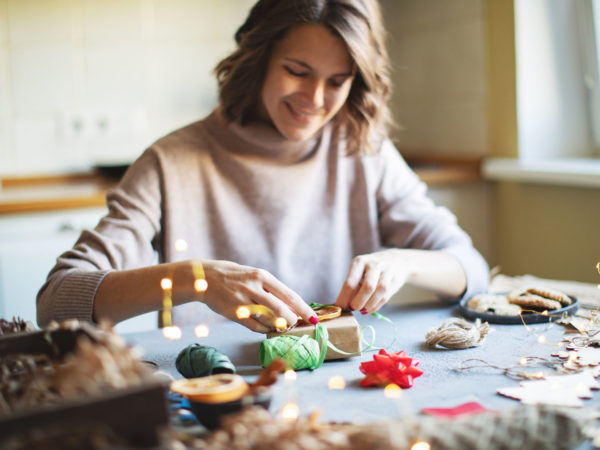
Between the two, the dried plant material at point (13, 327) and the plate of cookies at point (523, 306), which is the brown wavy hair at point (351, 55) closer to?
the plate of cookies at point (523, 306)

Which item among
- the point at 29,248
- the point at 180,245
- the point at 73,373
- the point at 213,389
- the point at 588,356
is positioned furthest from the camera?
the point at 29,248

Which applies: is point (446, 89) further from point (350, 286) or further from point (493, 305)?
point (350, 286)

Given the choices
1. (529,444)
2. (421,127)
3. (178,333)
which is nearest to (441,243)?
(178,333)

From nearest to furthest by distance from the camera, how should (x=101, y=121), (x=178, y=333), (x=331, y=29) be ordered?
(x=178, y=333) < (x=331, y=29) < (x=101, y=121)

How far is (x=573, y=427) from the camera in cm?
62

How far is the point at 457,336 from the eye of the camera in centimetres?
100

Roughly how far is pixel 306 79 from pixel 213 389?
2.49ft

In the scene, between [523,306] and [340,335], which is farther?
[523,306]

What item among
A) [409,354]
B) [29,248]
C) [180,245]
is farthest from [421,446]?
[29,248]

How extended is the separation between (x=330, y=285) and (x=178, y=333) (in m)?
→ 0.48

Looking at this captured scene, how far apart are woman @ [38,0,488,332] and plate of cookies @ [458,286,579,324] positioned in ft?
0.34

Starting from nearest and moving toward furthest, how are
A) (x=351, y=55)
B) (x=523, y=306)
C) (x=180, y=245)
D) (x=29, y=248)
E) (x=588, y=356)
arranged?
(x=588, y=356), (x=523, y=306), (x=351, y=55), (x=180, y=245), (x=29, y=248)

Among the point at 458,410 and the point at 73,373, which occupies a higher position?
the point at 73,373

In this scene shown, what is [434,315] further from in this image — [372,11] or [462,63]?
[462,63]
